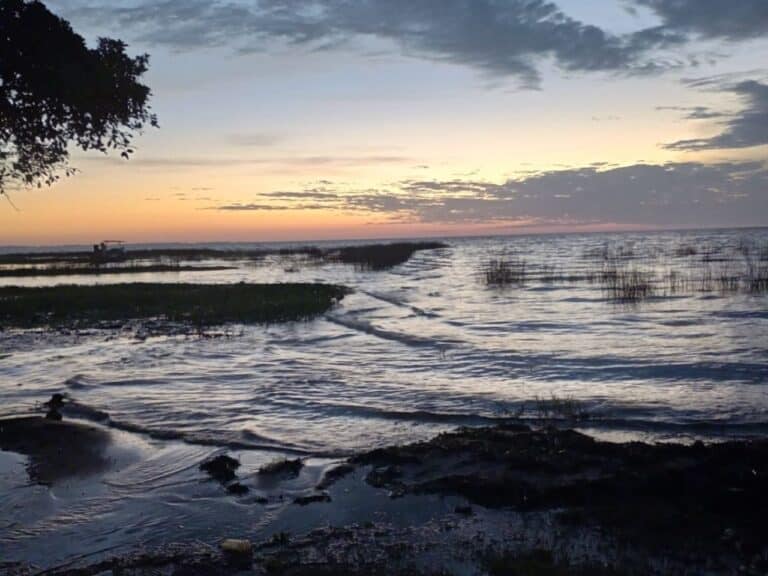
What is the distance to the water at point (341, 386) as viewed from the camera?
26.9 ft

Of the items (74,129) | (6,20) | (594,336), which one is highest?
(6,20)

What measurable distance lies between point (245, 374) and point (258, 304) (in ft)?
44.4

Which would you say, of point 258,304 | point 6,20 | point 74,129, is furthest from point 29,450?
point 258,304

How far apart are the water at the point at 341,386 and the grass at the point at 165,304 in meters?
2.40

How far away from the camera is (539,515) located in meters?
7.00

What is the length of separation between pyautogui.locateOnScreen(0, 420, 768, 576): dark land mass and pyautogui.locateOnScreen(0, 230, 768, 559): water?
1017 mm

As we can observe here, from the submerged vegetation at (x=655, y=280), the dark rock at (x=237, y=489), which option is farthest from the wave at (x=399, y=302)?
the dark rock at (x=237, y=489)

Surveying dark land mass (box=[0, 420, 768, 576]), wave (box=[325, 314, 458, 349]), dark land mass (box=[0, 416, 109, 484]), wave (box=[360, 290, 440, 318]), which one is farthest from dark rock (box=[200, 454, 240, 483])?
wave (box=[360, 290, 440, 318])

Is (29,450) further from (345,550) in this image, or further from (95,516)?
(345,550)

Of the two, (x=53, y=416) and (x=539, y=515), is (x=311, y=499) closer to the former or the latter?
(x=539, y=515)

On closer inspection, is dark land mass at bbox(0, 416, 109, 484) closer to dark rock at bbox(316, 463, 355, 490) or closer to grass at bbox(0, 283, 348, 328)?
dark rock at bbox(316, 463, 355, 490)

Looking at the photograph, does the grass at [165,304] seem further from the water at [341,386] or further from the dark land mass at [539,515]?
the dark land mass at [539,515]

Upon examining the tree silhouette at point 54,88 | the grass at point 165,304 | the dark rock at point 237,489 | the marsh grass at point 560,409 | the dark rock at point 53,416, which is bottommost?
the marsh grass at point 560,409

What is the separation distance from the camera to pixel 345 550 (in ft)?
20.5
